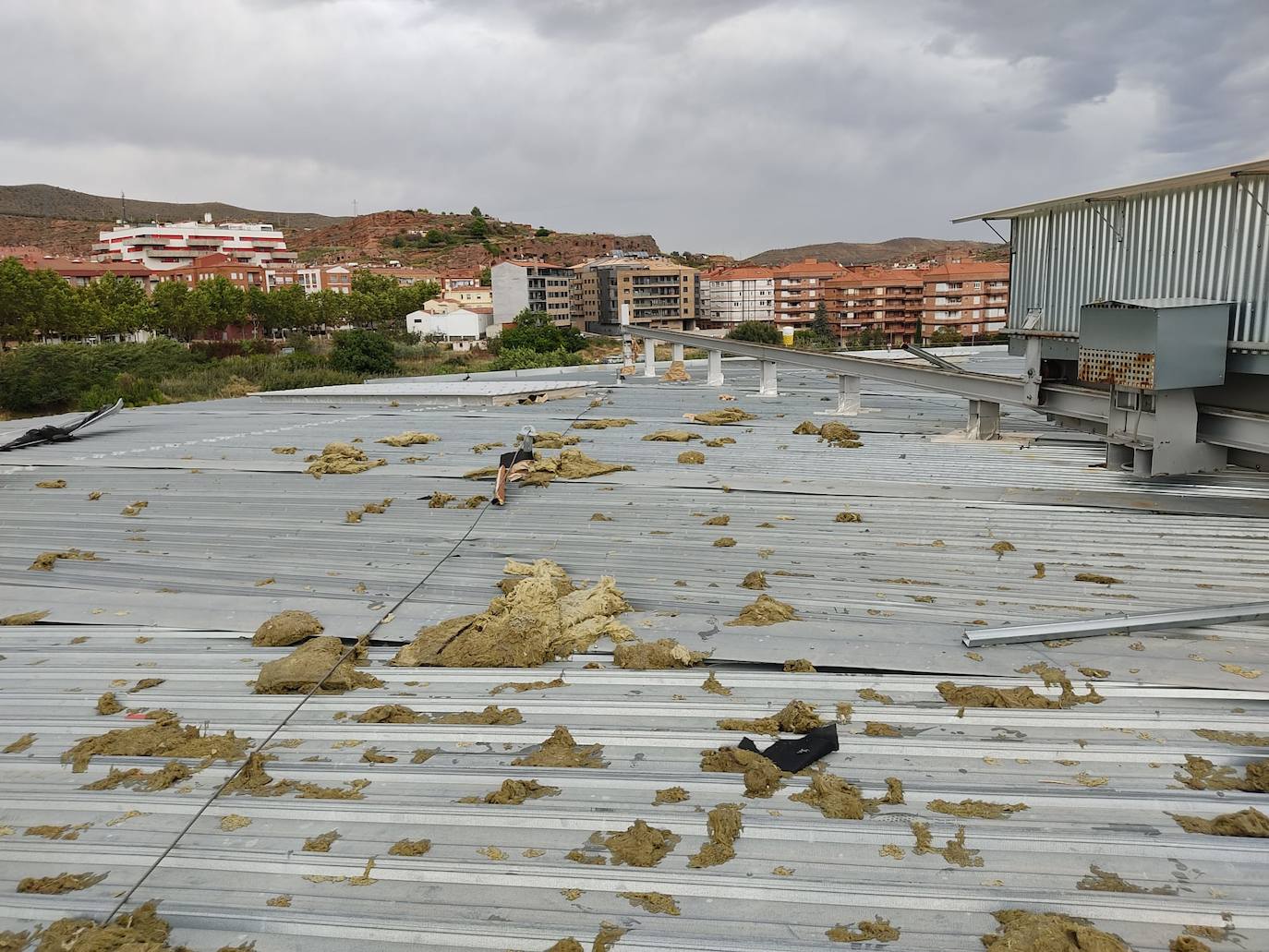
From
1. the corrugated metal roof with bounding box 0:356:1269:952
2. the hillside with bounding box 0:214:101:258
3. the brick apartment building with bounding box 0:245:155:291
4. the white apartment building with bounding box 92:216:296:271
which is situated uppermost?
the hillside with bounding box 0:214:101:258

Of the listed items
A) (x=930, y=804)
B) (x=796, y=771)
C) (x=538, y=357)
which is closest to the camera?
(x=930, y=804)

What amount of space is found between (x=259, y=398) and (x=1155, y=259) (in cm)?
2001

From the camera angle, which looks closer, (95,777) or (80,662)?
(95,777)

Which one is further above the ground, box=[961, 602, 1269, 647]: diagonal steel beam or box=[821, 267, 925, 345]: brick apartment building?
box=[821, 267, 925, 345]: brick apartment building

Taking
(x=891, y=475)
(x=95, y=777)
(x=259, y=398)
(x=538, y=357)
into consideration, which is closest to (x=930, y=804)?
(x=95, y=777)

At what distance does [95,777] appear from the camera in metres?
4.48

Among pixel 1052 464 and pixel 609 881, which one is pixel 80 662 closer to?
pixel 609 881

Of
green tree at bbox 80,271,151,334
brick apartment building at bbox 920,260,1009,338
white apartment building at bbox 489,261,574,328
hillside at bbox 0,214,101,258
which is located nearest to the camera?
green tree at bbox 80,271,151,334

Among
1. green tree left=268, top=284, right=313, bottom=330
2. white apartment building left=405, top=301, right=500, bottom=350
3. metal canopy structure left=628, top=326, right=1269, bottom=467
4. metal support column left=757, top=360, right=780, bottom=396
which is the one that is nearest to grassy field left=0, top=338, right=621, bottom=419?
green tree left=268, top=284, right=313, bottom=330

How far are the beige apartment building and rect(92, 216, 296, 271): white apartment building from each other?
146 feet

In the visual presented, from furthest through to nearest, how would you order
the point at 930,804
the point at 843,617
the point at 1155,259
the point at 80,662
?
the point at 1155,259, the point at 843,617, the point at 80,662, the point at 930,804

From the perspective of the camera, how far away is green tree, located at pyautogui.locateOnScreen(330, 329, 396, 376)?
52000mm

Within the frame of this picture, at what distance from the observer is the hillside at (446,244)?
159625 millimetres

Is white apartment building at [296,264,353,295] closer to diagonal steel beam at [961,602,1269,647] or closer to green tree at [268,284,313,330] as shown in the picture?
green tree at [268,284,313,330]
